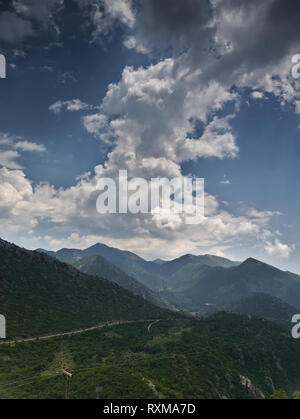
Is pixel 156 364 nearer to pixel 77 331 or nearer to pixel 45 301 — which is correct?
pixel 77 331

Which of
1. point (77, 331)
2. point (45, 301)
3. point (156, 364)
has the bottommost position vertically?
point (77, 331)

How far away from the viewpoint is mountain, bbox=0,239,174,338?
4919 inches

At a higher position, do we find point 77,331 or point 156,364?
point 156,364

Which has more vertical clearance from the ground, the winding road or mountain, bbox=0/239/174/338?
mountain, bbox=0/239/174/338

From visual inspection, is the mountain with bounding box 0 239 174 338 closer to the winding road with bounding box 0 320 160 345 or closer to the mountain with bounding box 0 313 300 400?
the winding road with bounding box 0 320 160 345

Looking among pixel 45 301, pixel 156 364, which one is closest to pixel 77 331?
pixel 45 301

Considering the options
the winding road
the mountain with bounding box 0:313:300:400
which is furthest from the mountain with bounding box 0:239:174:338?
the mountain with bounding box 0:313:300:400

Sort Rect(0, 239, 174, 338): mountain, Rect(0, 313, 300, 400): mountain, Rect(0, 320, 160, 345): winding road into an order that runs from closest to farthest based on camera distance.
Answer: Rect(0, 313, 300, 400): mountain < Rect(0, 320, 160, 345): winding road < Rect(0, 239, 174, 338): mountain

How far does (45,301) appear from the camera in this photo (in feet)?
499

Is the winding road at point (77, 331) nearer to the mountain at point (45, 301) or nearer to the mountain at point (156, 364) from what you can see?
the mountain at point (45, 301)

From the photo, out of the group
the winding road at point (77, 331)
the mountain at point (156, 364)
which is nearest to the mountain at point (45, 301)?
the winding road at point (77, 331)

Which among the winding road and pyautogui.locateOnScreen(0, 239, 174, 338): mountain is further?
pyautogui.locateOnScreen(0, 239, 174, 338): mountain

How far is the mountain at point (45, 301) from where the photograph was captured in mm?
124938
